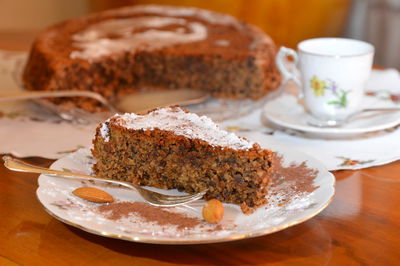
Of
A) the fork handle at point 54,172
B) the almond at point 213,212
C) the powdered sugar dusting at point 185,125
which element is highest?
the powdered sugar dusting at point 185,125

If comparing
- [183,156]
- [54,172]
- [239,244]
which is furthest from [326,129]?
[54,172]

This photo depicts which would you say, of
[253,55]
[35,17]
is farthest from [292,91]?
[35,17]

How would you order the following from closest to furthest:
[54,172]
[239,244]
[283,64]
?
[239,244]
[54,172]
[283,64]

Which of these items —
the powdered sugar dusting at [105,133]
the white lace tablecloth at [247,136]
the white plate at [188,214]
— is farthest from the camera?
the white lace tablecloth at [247,136]

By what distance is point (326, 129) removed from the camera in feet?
4.80

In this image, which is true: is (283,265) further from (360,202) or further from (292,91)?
(292,91)

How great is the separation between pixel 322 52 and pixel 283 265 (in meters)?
0.87

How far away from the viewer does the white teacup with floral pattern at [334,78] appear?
1.52 metres

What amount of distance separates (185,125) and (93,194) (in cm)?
24

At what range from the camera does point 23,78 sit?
2113 millimetres

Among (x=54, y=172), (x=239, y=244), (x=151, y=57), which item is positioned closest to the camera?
(x=239, y=244)

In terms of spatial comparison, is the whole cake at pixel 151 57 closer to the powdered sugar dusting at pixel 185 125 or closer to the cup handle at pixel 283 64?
the cup handle at pixel 283 64

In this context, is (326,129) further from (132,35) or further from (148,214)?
(132,35)

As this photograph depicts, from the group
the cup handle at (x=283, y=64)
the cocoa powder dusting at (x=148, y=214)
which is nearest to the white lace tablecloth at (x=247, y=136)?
the cup handle at (x=283, y=64)
